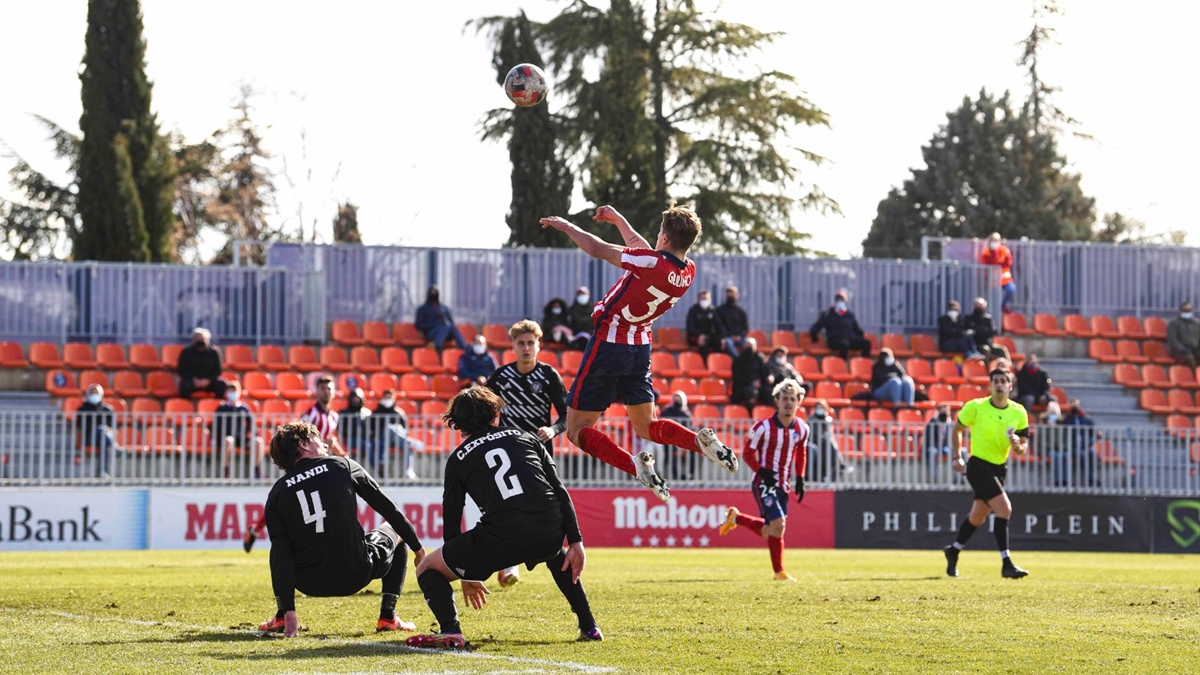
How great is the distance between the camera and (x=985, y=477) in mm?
16203

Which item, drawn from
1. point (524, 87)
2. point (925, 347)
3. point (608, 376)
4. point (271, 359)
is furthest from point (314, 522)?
point (925, 347)

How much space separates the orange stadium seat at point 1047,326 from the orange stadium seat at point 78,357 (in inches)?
714

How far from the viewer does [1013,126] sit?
63.0 metres

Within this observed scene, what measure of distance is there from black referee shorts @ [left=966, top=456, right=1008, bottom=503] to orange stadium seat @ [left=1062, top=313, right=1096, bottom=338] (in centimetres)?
1749

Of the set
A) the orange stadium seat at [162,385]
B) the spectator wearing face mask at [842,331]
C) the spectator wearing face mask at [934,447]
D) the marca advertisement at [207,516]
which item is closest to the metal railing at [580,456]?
the spectator wearing face mask at [934,447]

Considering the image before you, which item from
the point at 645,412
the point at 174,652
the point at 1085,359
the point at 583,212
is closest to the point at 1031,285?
the point at 1085,359

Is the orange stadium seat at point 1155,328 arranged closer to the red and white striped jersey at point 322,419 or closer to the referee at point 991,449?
the referee at point 991,449

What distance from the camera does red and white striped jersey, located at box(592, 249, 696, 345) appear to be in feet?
35.1

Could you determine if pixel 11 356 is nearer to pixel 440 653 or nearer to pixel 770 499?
pixel 770 499

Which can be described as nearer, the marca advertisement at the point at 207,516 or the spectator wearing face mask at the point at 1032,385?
the marca advertisement at the point at 207,516

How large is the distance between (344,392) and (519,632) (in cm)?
1830

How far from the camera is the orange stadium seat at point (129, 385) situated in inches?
1064

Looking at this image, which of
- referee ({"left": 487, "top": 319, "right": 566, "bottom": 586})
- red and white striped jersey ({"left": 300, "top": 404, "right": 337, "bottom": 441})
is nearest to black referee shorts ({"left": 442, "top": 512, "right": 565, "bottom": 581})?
referee ({"left": 487, "top": 319, "right": 566, "bottom": 586})

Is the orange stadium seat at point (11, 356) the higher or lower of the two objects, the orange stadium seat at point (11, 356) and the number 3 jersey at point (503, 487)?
the higher
